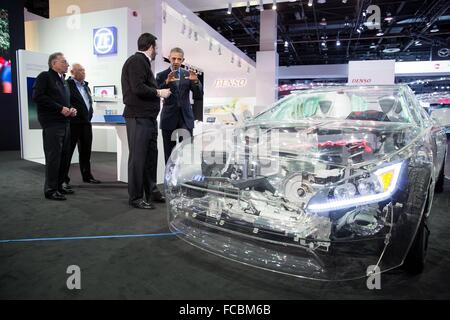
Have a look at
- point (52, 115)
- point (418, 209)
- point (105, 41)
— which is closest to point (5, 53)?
point (105, 41)

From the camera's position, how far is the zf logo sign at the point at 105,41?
19.9ft

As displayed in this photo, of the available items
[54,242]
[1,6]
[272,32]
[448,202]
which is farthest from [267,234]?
[272,32]

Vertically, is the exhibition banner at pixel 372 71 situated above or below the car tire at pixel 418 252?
above

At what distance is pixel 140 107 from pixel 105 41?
3829mm

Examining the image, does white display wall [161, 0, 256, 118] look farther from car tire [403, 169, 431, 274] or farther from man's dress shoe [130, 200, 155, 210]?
car tire [403, 169, 431, 274]

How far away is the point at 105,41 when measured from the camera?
6227 mm

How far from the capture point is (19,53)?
7.14 m

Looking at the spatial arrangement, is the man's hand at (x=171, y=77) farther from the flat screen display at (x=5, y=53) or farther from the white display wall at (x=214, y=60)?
the flat screen display at (x=5, y=53)

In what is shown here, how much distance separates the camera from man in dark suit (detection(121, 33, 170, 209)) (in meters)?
3.02

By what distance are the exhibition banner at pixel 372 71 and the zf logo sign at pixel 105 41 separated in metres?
5.82

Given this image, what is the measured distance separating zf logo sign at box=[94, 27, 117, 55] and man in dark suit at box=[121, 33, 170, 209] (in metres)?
3.33

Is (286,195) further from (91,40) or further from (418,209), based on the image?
(91,40)

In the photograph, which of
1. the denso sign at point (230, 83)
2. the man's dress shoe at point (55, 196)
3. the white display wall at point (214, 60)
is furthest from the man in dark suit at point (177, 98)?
the denso sign at point (230, 83)

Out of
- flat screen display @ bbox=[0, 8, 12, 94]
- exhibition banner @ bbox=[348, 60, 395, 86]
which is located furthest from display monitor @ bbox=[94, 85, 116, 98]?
exhibition banner @ bbox=[348, 60, 395, 86]
